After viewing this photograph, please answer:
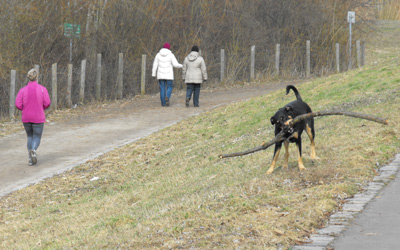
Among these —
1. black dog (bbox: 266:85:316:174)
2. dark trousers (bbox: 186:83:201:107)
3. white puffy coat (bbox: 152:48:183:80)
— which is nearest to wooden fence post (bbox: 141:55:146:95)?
white puffy coat (bbox: 152:48:183:80)

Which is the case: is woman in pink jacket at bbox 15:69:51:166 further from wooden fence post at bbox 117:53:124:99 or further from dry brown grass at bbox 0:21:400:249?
wooden fence post at bbox 117:53:124:99

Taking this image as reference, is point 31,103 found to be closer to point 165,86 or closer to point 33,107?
point 33,107

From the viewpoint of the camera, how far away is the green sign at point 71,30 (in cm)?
2311

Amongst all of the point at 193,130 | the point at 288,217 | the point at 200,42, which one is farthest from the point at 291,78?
the point at 288,217

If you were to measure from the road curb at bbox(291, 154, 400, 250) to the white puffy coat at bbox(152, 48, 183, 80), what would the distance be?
504 inches

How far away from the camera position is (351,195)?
722cm

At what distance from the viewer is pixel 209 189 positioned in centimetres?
879

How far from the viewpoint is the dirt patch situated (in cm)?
1337

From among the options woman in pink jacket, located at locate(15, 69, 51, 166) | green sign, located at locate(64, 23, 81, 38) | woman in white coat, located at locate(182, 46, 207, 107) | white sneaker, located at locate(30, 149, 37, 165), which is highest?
green sign, located at locate(64, 23, 81, 38)

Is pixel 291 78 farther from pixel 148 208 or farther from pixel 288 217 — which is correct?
pixel 288 217

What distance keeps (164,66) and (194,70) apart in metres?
0.96

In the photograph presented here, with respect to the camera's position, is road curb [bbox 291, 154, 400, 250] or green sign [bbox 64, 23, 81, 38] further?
green sign [bbox 64, 23, 81, 38]

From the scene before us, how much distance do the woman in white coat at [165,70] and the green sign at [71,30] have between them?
13.1 ft

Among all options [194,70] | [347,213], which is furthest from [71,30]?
[347,213]
